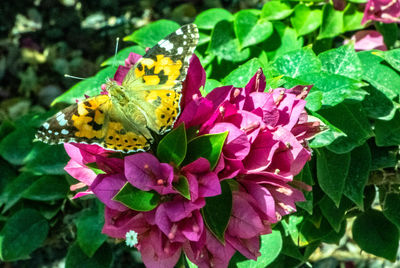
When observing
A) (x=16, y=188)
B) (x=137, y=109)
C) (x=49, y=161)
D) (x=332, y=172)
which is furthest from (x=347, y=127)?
(x=16, y=188)

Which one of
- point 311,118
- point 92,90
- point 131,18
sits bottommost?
point 131,18

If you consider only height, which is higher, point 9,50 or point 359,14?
point 359,14

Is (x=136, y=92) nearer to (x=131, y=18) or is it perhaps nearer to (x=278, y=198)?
(x=278, y=198)

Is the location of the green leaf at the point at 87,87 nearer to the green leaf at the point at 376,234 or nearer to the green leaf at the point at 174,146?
the green leaf at the point at 174,146

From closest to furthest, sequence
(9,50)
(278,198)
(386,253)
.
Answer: (278,198) → (386,253) → (9,50)

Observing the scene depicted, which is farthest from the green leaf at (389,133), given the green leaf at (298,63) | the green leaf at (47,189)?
the green leaf at (47,189)

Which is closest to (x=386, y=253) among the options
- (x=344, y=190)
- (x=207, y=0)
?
(x=344, y=190)

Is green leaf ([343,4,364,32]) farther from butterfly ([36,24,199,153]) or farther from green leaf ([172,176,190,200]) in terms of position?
green leaf ([172,176,190,200])

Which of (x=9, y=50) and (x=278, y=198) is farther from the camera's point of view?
(x=9, y=50)

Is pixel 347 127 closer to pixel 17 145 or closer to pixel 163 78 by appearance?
pixel 163 78
